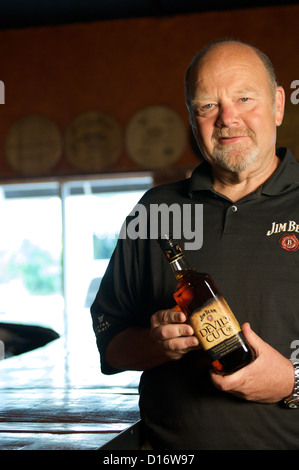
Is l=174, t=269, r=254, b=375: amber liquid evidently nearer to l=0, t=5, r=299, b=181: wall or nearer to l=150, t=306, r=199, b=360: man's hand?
l=150, t=306, r=199, b=360: man's hand

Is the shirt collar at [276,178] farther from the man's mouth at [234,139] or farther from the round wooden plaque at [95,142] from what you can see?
the round wooden plaque at [95,142]

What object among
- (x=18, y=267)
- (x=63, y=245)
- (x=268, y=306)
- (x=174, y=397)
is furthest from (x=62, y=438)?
(x=18, y=267)

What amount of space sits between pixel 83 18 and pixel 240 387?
4.73 metres

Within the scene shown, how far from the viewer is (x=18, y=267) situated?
5.51 metres

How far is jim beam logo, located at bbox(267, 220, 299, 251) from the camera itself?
1.26 meters

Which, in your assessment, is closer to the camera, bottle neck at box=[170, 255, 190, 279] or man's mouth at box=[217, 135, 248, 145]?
bottle neck at box=[170, 255, 190, 279]

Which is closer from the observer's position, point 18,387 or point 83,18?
point 18,387

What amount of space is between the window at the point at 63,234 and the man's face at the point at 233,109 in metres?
3.83

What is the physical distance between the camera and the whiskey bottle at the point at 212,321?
3.43 feet

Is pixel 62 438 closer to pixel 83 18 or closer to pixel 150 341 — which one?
pixel 150 341

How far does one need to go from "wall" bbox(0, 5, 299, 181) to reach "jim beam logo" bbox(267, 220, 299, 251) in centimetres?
385

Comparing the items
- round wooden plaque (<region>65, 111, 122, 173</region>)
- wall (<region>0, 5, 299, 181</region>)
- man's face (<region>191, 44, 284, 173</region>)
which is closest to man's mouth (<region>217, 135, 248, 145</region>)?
man's face (<region>191, 44, 284, 173</region>)

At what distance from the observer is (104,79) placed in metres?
5.27

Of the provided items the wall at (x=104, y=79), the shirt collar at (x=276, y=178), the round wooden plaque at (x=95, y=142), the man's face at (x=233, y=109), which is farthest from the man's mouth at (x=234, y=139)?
the round wooden plaque at (x=95, y=142)
